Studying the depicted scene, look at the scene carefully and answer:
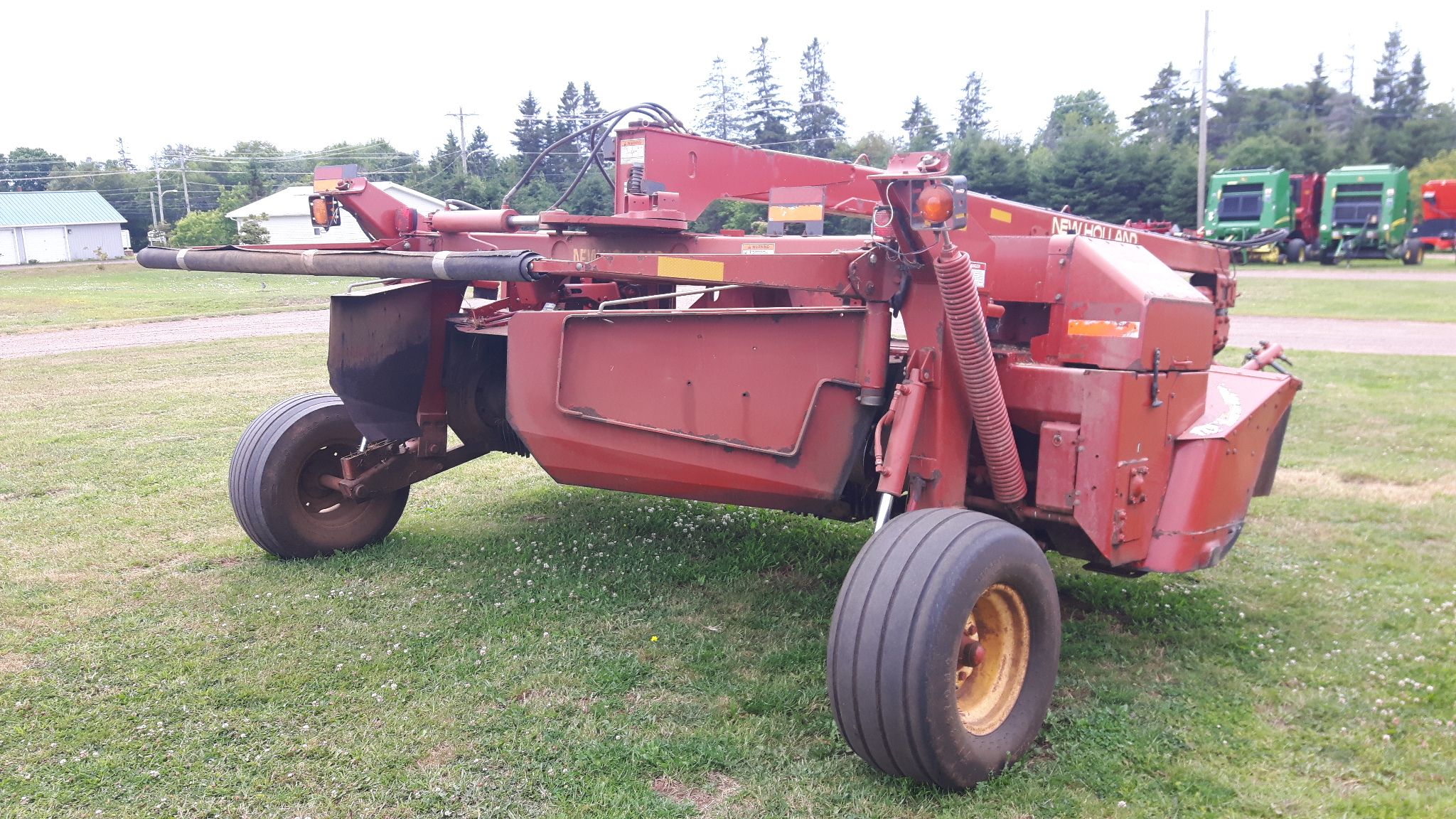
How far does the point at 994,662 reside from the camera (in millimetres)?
3527

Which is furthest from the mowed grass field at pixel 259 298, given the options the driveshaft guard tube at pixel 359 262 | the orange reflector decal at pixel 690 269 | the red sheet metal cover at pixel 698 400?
the orange reflector decal at pixel 690 269

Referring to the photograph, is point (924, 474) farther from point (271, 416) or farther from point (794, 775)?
point (271, 416)

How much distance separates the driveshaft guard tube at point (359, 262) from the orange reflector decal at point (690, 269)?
1.50 ft

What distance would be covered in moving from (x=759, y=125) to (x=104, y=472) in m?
45.2

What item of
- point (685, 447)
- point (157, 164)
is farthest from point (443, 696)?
point (157, 164)

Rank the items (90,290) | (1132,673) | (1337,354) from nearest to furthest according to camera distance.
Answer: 1. (1132,673)
2. (1337,354)
3. (90,290)

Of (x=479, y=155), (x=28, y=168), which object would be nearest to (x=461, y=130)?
(x=479, y=155)

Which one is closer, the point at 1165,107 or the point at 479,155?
the point at 479,155

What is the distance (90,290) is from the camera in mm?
29531

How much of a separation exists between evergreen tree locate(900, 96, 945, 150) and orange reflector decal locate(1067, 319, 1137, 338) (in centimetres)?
4694

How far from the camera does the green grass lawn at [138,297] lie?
20812 mm

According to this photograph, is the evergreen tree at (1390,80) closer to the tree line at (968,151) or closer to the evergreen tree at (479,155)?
the tree line at (968,151)

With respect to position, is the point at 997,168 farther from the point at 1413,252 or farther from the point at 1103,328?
the point at 1103,328

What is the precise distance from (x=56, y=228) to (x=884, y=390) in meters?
70.8
